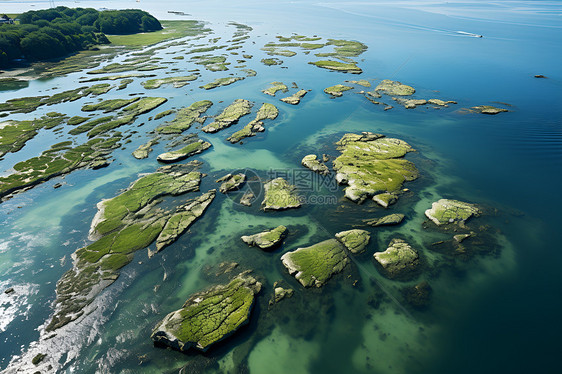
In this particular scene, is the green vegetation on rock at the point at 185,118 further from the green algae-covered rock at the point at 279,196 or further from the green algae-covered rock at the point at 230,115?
the green algae-covered rock at the point at 279,196

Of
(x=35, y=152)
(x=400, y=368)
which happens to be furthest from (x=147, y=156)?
(x=400, y=368)

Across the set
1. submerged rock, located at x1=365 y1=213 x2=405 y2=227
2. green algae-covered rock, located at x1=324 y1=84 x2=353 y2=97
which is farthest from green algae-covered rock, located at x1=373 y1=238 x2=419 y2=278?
green algae-covered rock, located at x1=324 y1=84 x2=353 y2=97

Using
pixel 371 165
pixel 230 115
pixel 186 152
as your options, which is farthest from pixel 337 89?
pixel 186 152

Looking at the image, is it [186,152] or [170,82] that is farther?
[170,82]

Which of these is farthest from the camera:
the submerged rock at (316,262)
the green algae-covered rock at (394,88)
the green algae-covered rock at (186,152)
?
the green algae-covered rock at (394,88)

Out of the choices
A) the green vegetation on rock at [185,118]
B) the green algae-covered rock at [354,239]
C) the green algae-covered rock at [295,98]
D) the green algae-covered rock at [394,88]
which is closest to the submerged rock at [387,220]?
the green algae-covered rock at [354,239]

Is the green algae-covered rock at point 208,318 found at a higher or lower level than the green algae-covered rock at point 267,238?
lower

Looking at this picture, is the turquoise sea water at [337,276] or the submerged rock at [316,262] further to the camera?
the submerged rock at [316,262]

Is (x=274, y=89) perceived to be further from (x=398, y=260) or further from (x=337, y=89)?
(x=398, y=260)
